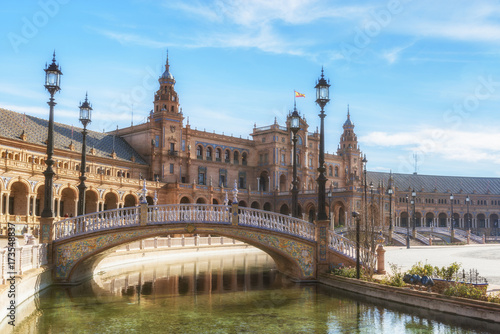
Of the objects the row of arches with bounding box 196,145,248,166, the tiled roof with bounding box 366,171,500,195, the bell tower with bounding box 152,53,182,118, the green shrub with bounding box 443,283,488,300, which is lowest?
the green shrub with bounding box 443,283,488,300

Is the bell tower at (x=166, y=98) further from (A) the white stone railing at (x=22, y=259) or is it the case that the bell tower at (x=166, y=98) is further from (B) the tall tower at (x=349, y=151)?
(A) the white stone railing at (x=22, y=259)

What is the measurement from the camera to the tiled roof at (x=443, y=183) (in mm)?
115188

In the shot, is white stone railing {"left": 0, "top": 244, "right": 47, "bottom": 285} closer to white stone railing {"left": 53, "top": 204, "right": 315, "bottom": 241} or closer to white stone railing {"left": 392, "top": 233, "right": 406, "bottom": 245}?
white stone railing {"left": 53, "top": 204, "right": 315, "bottom": 241}

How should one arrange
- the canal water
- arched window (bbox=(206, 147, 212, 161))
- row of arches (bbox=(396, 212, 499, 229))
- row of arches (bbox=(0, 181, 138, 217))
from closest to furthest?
1. the canal water
2. row of arches (bbox=(0, 181, 138, 217))
3. arched window (bbox=(206, 147, 212, 161))
4. row of arches (bbox=(396, 212, 499, 229))

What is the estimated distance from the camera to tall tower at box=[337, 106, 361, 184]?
10206cm

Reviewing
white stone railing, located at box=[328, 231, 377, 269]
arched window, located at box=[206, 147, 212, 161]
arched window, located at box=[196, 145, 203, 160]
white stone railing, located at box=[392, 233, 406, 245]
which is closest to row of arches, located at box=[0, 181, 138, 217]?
arched window, located at box=[196, 145, 203, 160]

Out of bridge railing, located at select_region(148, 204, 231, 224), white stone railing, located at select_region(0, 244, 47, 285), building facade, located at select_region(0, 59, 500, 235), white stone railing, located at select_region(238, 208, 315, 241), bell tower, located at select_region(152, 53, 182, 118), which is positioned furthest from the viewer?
bell tower, located at select_region(152, 53, 182, 118)

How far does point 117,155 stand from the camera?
66.3 m

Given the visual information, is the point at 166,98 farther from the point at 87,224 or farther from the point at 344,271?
the point at 344,271

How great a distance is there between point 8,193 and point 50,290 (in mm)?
28776

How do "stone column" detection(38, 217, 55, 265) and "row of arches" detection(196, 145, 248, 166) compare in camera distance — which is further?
"row of arches" detection(196, 145, 248, 166)

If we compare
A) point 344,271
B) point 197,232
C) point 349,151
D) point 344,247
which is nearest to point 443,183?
point 349,151

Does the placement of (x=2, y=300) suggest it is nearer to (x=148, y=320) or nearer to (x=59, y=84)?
(x=148, y=320)

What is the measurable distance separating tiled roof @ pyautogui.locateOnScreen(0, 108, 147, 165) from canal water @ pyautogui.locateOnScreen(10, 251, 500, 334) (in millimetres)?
34473
